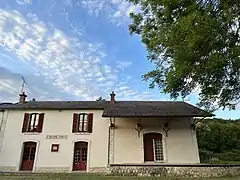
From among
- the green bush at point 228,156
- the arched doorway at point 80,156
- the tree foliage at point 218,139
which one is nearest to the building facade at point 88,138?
the arched doorway at point 80,156

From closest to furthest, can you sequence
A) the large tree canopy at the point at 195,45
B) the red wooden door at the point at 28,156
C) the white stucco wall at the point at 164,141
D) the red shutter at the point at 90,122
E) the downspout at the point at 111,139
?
1. the large tree canopy at the point at 195,45
2. the white stucco wall at the point at 164,141
3. the downspout at the point at 111,139
4. the red wooden door at the point at 28,156
5. the red shutter at the point at 90,122

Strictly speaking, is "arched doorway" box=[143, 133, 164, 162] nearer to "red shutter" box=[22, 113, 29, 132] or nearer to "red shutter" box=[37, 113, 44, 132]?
"red shutter" box=[37, 113, 44, 132]

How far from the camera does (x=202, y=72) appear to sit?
6.51 metres

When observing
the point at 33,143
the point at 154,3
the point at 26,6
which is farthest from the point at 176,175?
the point at 26,6

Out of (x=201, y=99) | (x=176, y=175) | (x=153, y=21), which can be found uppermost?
(x=153, y=21)

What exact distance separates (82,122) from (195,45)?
1081 centimetres

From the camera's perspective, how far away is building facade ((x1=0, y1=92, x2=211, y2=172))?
13.7 meters

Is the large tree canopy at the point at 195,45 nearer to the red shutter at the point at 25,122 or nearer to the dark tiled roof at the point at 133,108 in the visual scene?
the dark tiled roof at the point at 133,108

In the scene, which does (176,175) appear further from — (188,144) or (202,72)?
(202,72)

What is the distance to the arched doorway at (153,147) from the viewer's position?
44.9 ft

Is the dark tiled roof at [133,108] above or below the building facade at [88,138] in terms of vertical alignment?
above

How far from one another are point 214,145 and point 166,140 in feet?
24.0

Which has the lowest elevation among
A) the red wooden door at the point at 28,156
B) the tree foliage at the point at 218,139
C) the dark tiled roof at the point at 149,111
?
the red wooden door at the point at 28,156

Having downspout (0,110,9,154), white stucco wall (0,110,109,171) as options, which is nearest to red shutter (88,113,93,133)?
white stucco wall (0,110,109,171)
